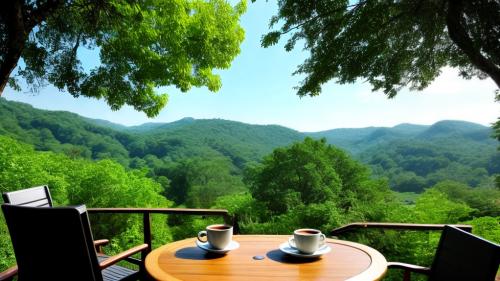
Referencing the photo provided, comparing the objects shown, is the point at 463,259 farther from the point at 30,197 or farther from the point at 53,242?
the point at 30,197

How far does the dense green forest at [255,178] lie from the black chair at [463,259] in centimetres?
460

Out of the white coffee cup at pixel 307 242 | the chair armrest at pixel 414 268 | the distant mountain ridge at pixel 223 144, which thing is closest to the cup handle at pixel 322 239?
the white coffee cup at pixel 307 242

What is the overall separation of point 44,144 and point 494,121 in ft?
71.4

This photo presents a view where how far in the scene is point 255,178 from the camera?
14.6 meters

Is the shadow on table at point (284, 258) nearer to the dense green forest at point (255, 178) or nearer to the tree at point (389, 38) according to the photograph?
the tree at point (389, 38)

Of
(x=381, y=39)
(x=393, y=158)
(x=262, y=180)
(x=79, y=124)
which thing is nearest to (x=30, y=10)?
(x=381, y=39)

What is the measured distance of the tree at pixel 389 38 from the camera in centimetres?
538

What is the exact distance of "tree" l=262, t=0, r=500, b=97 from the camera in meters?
5.38

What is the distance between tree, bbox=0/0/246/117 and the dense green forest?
10.3 ft

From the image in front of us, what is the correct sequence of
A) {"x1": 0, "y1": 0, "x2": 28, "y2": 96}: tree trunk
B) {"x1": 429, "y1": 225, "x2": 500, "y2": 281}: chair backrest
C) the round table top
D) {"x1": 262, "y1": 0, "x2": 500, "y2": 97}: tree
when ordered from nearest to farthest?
{"x1": 429, "y1": 225, "x2": 500, "y2": 281}: chair backrest
the round table top
{"x1": 0, "y1": 0, "x2": 28, "y2": 96}: tree trunk
{"x1": 262, "y1": 0, "x2": 500, "y2": 97}: tree

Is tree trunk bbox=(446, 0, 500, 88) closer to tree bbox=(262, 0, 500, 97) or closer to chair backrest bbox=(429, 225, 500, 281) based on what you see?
tree bbox=(262, 0, 500, 97)

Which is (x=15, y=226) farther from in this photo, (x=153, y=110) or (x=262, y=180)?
(x=262, y=180)

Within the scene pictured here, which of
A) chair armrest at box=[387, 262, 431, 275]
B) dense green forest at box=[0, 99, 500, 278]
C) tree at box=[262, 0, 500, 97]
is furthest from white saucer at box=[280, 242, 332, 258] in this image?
dense green forest at box=[0, 99, 500, 278]

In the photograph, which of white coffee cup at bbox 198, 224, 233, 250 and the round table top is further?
white coffee cup at bbox 198, 224, 233, 250
